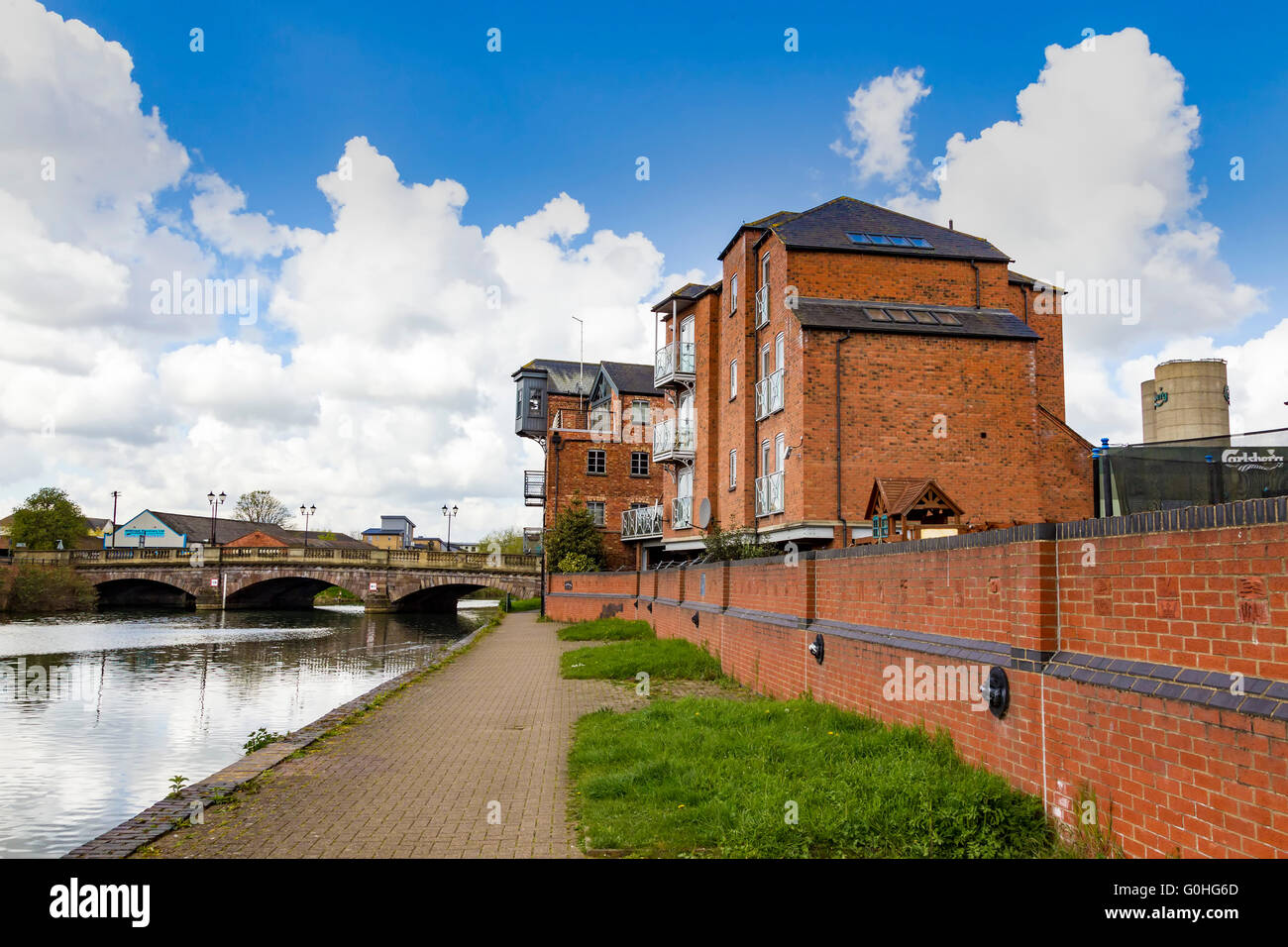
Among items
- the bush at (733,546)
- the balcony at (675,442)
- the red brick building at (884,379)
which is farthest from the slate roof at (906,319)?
the balcony at (675,442)

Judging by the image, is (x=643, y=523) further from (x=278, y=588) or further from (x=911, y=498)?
(x=278, y=588)

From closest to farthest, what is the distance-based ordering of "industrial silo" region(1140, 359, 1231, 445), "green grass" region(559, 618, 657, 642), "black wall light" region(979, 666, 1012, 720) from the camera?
"black wall light" region(979, 666, 1012, 720), "industrial silo" region(1140, 359, 1231, 445), "green grass" region(559, 618, 657, 642)

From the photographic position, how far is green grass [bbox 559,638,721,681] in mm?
15766

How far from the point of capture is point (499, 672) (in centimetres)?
1781

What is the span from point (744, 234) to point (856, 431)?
820 cm

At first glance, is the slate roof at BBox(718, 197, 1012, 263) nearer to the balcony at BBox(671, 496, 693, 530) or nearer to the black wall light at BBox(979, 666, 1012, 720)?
the balcony at BBox(671, 496, 693, 530)

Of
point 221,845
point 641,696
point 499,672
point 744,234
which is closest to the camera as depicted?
point 221,845

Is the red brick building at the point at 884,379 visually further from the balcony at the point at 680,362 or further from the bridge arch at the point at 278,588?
the bridge arch at the point at 278,588

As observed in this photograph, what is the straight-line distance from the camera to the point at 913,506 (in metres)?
15.5

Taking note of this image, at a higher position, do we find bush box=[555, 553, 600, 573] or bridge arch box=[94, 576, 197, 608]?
bush box=[555, 553, 600, 573]

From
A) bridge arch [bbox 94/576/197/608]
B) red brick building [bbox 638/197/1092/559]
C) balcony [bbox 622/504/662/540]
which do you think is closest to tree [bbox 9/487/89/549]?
bridge arch [bbox 94/576/197/608]

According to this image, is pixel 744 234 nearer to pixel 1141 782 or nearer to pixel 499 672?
pixel 499 672

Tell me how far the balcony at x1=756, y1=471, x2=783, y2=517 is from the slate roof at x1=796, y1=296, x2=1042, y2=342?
413 cm
